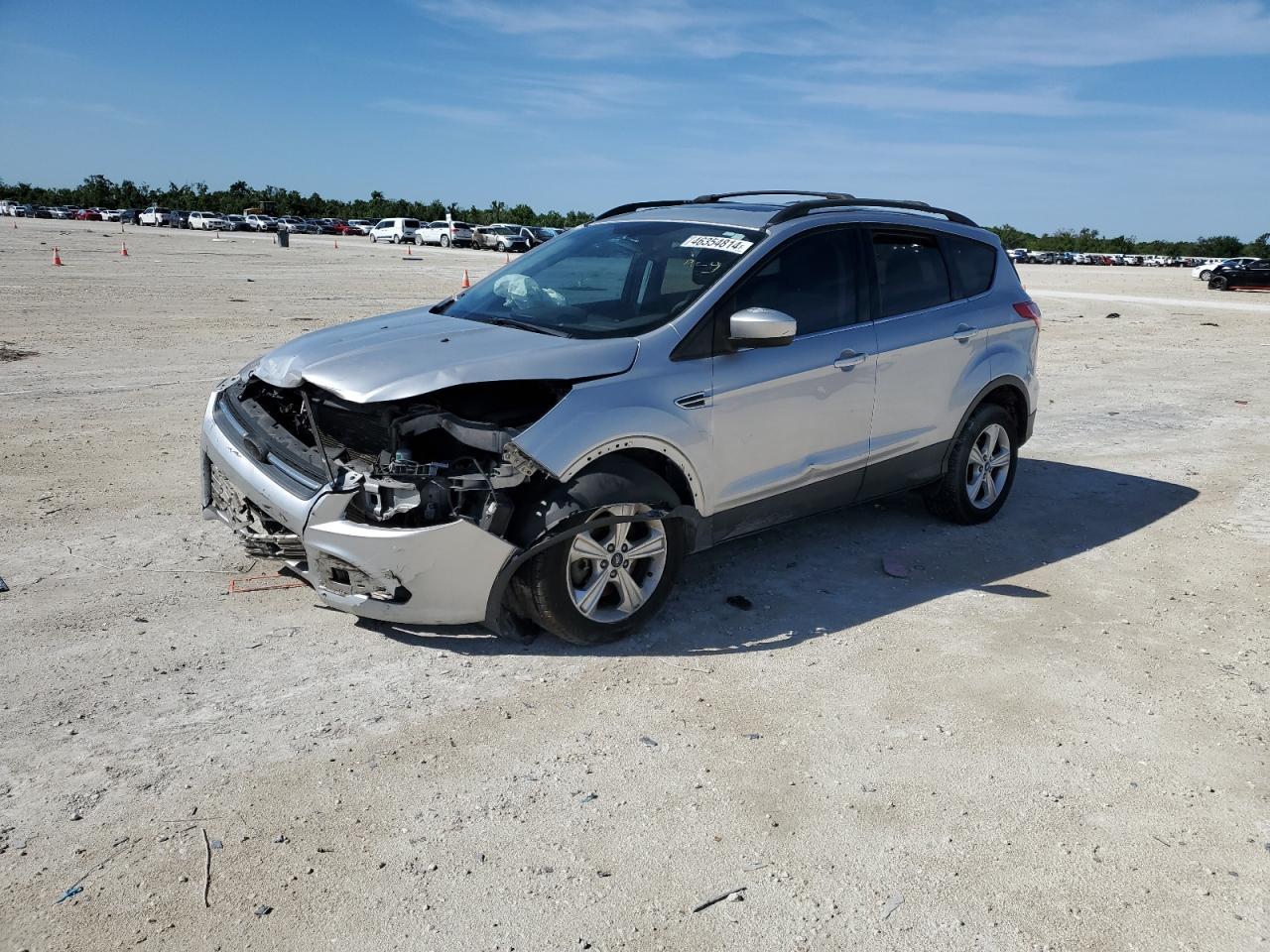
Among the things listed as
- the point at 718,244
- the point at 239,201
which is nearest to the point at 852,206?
the point at 718,244

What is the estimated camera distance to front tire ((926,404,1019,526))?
20.7 feet

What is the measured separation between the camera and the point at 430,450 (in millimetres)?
4414

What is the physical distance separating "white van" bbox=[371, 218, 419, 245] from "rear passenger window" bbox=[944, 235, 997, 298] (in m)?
60.3

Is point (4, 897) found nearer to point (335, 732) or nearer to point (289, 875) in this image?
point (289, 875)

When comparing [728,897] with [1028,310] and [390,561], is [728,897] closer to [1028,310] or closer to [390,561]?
[390,561]

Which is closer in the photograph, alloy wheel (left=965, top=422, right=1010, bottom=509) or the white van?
alloy wheel (left=965, top=422, right=1010, bottom=509)

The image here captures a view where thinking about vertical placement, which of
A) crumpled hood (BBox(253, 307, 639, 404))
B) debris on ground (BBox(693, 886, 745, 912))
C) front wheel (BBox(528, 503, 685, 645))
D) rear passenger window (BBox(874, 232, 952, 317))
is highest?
rear passenger window (BBox(874, 232, 952, 317))

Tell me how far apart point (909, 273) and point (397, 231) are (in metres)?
61.4

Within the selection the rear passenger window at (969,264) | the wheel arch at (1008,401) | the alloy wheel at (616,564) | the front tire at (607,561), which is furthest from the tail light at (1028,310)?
the alloy wheel at (616,564)

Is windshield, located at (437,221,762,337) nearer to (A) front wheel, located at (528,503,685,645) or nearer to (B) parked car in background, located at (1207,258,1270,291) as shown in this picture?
(A) front wheel, located at (528,503,685,645)

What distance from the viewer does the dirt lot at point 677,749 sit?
9.50ft

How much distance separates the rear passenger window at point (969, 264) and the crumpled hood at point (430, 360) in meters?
2.59

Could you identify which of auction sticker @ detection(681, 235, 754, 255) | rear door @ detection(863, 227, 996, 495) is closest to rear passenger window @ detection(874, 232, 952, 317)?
rear door @ detection(863, 227, 996, 495)

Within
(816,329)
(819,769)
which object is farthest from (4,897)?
(816,329)
